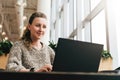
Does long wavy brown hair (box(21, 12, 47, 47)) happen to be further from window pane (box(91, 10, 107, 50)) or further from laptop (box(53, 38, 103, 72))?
window pane (box(91, 10, 107, 50))

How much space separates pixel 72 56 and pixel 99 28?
369 cm

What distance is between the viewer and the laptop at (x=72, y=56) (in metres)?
1.37

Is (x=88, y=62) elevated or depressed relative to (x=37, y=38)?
depressed

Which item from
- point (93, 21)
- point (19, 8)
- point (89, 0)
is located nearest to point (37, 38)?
point (93, 21)

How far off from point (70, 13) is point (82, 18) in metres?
1.54

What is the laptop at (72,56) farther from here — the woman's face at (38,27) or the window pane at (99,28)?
the window pane at (99,28)

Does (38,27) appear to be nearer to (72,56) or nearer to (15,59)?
(15,59)

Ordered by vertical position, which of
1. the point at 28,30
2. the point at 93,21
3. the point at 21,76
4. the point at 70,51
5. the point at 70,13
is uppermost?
the point at 70,13

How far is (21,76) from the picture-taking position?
99cm

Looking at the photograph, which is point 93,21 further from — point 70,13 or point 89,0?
point 70,13

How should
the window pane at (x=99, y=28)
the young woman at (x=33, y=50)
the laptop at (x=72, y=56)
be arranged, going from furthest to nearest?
the window pane at (x=99, y=28) → the young woman at (x=33, y=50) → the laptop at (x=72, y=56)

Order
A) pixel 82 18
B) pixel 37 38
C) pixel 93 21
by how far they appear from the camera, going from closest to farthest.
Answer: pixel 37 38
pixel 93 21
pixel 82 18

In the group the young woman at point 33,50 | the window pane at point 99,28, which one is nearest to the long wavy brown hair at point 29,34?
the young woman at point 33,50

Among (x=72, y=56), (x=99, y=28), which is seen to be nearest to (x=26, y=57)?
(x=72, y=56)
